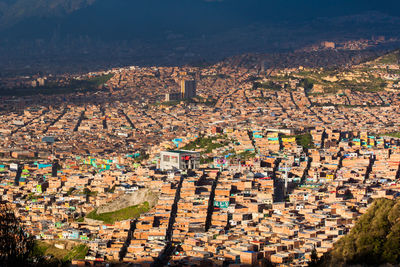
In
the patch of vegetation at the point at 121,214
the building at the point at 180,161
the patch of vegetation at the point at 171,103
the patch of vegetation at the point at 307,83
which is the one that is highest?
the patch of vegetation at the point at 307,83

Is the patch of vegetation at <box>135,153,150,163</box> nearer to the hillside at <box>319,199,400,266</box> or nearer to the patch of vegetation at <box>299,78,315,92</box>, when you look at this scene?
the hillside at <box>319,199,400,266</box>

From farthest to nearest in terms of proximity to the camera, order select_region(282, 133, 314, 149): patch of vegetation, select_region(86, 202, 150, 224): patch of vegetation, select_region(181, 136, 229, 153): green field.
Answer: select_region(181, 136, 229, 153): green field → select_region(282, 133, 314, 149): patch of vegetation → select_region(86, 202, 150, 224): patch of vegetation

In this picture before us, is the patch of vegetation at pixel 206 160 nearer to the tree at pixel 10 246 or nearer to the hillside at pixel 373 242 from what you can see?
the hillside at pixel 373 242

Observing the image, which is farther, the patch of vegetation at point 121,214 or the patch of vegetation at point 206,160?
the patch of vegetation at point 206,160

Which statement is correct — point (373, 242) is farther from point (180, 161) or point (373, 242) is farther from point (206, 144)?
point (206, 144)

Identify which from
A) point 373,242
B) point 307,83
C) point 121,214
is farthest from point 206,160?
point 307,83

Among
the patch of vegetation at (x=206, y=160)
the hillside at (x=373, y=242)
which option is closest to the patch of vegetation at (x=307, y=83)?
the patch of vegetation at (x=206, y=160)

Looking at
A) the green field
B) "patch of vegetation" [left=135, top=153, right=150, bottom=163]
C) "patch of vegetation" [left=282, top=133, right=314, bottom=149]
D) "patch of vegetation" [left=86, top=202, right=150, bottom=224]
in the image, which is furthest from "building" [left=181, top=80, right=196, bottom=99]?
"patch of vegetation" [left=86, top=202, right=150, bottom=224]
